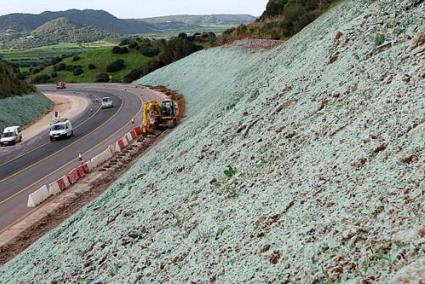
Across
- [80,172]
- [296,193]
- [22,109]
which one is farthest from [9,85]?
[296,193]

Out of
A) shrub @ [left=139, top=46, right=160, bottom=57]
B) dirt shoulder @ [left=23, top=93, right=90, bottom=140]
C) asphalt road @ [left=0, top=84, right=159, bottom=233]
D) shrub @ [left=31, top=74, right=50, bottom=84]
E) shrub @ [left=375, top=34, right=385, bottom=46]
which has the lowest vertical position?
shrub @ [left=31, top=74, right=50, bottom=84]

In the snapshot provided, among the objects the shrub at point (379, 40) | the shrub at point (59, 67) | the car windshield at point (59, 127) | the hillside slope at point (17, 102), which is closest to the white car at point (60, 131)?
the car windshield at point (59, 127)

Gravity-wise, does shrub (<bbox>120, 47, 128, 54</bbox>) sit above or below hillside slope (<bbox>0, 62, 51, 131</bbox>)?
above

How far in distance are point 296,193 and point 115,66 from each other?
114835 millimetres

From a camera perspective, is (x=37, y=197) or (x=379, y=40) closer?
(x=379, y=40)

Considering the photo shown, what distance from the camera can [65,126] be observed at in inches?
1785

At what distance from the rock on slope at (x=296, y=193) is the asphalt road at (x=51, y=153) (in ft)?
37.0

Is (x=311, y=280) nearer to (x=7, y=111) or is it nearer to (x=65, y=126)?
(x=65, y=126)

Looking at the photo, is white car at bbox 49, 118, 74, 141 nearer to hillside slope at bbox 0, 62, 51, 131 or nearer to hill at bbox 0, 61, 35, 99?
hillside slope at bbox 0, 62, 51, 131

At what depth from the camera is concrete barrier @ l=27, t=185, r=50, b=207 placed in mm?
25844

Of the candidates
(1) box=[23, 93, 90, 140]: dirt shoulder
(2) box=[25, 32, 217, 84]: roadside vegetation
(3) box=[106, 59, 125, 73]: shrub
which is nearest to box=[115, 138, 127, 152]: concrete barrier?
(1) box=[23, 93, 90, 140]: dirt shoulder

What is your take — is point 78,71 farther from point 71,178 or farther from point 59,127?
point 71,178

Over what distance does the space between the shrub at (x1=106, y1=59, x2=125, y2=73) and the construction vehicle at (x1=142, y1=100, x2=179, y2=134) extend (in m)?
83.8

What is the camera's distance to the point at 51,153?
39.4 m
